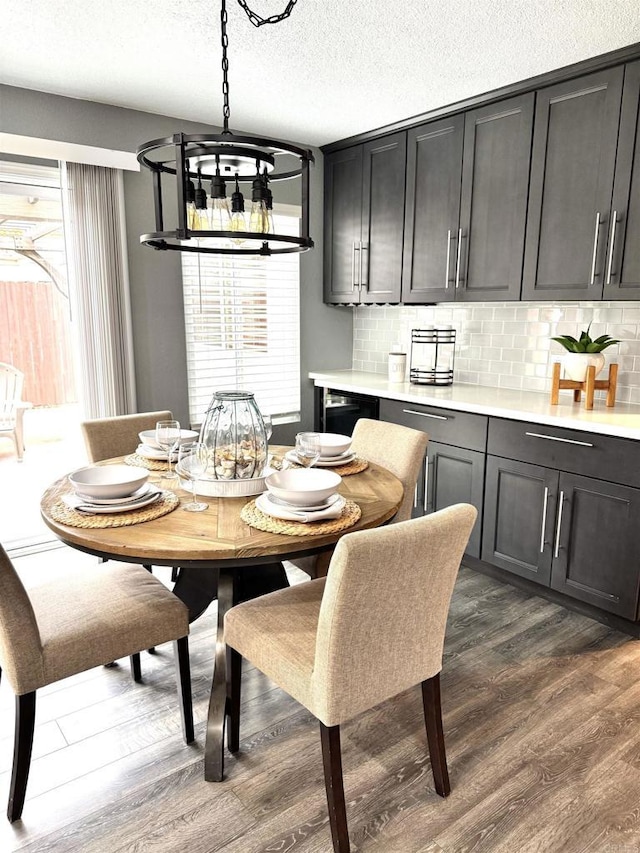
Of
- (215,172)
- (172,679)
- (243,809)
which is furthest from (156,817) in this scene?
(215,172)

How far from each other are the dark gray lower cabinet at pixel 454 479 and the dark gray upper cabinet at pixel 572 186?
0.94m

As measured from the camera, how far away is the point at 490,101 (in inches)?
125

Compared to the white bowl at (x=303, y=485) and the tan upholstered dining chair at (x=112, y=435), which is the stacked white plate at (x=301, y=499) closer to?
the white bowl at (x=303, y=485)

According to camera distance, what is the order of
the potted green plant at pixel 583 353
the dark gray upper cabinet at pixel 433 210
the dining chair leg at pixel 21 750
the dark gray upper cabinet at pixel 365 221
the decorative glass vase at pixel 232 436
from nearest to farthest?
the dining chair leg at pixel 21 750
the decorative glass vase at pixel 232 436
the potted green plant at pixel 583 353
the dark gray upper cabinet at pixel 433 210
the dark gray upper cabinet at pixel 365 221

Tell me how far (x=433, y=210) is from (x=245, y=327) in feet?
4.72

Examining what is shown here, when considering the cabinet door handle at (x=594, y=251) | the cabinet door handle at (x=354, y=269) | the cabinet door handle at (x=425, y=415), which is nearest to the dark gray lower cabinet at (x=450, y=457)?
the cabinet door handle at (x=425, y=415)

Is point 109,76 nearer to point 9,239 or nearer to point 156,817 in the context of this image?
point 9,239

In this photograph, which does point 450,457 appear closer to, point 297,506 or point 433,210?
point 433,210

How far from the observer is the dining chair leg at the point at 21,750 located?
64.2 inches

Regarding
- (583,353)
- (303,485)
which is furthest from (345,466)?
(583,353)

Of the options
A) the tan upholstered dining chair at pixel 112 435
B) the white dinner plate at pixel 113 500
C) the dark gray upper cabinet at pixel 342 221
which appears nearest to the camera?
the white dinner plate at pixel 113 500

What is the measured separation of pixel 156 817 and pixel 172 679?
67 cm

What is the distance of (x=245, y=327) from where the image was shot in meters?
4.11

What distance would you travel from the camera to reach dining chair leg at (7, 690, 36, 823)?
163 centimetres
